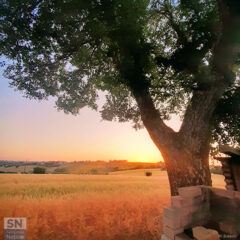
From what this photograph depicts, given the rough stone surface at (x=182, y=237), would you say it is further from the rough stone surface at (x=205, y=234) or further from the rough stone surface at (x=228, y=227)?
the rough stone surface at (x=228, y=227)

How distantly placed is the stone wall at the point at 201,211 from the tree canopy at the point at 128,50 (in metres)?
2.73

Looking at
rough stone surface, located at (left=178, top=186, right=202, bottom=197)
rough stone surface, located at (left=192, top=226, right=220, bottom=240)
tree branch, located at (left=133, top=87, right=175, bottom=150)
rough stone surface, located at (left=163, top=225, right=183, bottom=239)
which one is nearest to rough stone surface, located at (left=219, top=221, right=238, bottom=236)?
rough stone surface, located at (left=192, top=226, right=220, bottom=240)

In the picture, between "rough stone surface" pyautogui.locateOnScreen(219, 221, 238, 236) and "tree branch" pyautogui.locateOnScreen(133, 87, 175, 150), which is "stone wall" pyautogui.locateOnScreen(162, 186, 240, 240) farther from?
"tree branch" pyautogui.locateOnScreen(133, 87, 175, 150)

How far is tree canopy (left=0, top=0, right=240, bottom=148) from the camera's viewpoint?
25.9 ft

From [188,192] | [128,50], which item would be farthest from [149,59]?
[188,192]

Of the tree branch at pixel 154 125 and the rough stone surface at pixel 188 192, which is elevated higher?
the tree branch at pixel 154 125

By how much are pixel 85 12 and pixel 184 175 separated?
7.34 metres

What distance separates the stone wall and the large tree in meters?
1.32

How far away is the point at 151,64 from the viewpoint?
9172 millimetres

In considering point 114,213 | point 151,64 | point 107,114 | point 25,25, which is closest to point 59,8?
point 25,25

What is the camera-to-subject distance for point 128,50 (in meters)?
8.31

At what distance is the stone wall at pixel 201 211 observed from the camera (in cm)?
518

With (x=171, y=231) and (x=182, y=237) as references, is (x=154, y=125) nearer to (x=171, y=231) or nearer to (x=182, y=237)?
(x=171, y=231)

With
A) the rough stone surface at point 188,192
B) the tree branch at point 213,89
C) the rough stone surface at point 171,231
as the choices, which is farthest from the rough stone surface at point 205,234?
the tree branch at point 213,89
